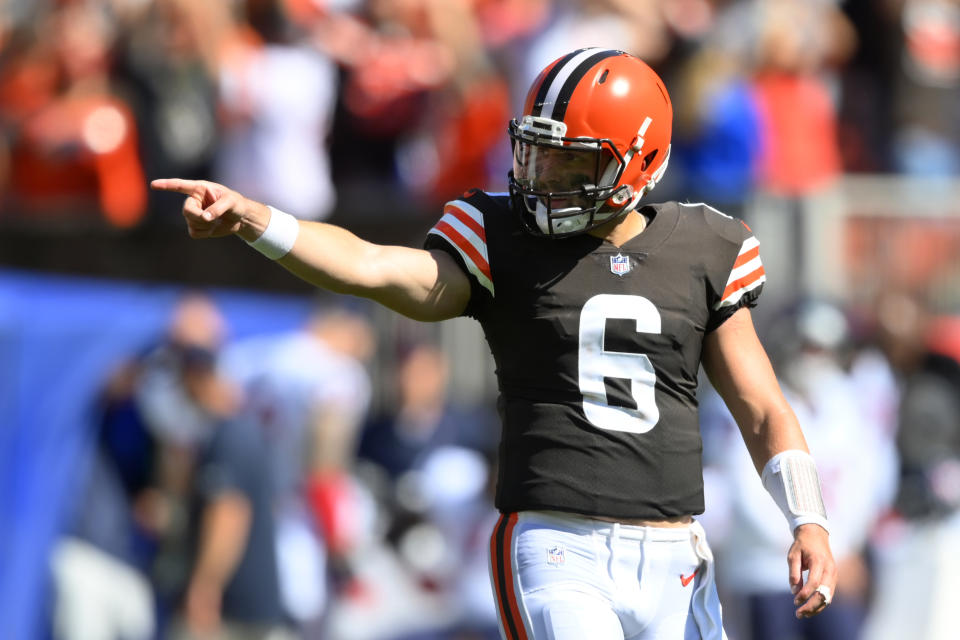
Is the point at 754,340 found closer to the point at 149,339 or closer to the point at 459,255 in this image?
the point at 459,255

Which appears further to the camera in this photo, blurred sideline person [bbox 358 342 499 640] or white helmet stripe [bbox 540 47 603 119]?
blurred sideline person [bbox 358 342 499 640]

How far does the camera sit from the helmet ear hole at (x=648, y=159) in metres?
3.87

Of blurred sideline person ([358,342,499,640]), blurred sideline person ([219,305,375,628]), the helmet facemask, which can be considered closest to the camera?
the helmet facemask

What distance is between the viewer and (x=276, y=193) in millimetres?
9789

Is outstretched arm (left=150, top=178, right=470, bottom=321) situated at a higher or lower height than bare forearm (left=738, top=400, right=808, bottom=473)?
higher


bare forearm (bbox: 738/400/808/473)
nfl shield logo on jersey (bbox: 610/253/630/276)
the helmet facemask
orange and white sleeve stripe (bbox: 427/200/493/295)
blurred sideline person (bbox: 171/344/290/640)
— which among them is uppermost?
the helmet facemask

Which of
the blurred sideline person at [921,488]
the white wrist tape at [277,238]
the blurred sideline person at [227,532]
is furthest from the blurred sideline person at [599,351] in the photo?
the blurred sideline person at [227,532]

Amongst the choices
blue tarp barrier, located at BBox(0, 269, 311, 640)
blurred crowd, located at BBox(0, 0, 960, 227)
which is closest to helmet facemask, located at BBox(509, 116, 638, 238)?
blurred crowd, located at BBox(0, 0, 960, 227)

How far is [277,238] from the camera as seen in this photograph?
3.52m

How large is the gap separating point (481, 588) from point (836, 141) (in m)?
3.79

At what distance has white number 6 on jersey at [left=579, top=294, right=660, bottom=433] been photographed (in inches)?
147

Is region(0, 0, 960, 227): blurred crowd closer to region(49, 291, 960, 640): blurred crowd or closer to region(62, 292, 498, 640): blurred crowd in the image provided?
region(49, 291, 960, 640): blurred crowd

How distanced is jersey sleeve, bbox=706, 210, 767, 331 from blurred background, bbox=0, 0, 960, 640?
3.65m

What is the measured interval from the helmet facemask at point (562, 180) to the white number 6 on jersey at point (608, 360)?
0.20 m
